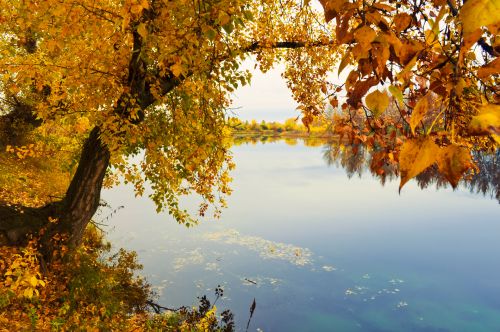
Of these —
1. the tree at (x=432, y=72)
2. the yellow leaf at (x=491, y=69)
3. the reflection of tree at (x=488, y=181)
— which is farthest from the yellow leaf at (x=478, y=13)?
the reflection of tree at (x=488, y=181)

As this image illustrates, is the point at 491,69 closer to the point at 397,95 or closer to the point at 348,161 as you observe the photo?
the point at 397,95

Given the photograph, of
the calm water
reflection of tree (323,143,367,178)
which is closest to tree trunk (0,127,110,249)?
the calm water

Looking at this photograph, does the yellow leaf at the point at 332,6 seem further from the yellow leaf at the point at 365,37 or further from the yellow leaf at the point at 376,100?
the yellow leaf at the point at 376,100

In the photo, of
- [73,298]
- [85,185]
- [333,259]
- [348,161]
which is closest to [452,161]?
[85,185]

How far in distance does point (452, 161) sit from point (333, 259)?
15178 millimetres

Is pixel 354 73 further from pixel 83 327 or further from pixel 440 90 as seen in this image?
pixel 83 327

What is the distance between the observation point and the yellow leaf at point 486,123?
2.03 ft

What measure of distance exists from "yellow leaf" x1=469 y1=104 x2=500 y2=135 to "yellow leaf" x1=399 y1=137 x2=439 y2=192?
109mm

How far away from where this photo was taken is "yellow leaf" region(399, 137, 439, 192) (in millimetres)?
732

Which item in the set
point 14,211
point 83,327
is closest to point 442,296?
point 83,327

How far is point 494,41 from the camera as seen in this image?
990 mm

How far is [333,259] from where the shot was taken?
49.7 ft

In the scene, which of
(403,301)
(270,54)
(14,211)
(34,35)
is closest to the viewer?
(14,211)

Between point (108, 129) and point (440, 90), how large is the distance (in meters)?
5.73
